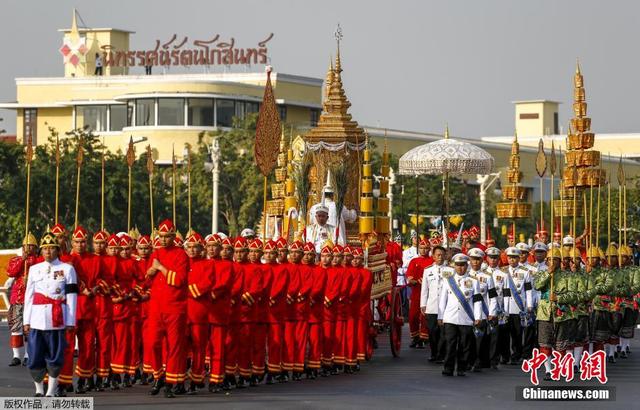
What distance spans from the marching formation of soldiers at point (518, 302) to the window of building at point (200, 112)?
213ft

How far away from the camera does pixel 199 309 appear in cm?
1994

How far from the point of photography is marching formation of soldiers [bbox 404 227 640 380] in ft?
75.6

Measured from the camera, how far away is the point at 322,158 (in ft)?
109

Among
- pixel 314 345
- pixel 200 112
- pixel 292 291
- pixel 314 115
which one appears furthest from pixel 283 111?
pixel 292 291

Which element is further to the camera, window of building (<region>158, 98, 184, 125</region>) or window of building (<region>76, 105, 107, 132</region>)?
window of building (<region>76, 105, 107, 132</region>)

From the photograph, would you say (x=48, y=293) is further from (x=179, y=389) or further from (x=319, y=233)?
(x=319, y=233)

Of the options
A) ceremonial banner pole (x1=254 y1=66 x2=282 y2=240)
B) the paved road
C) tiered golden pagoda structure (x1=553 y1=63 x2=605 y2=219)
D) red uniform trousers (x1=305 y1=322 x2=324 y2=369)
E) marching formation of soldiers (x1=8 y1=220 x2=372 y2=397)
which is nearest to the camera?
marching formation of soldiers (x1=8 y1=220 x2=372 y2=397)

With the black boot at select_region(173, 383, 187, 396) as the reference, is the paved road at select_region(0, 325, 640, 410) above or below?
below

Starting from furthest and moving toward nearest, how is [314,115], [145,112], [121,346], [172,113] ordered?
1. [314,115]
2. [145,112]
3. [172,113]
4. [121,346]

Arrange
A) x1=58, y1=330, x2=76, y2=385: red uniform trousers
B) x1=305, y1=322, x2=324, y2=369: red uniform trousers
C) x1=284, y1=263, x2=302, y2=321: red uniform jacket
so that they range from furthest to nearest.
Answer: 1. x1=305, y1=322, x2=324, y2=369: red uniform trousers
2. x1=284, y1=263, x2=302, y2=321: red uniform jacket
3. x1=58, y1=330, x2=76, y2=385: red uniform trousers

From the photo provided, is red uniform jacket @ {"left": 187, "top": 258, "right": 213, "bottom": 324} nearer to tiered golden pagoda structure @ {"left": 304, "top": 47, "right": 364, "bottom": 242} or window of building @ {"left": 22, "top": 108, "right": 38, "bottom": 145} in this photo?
tiered golden pagoda structure @ {"left": 304, "top": 47, "right": 364, "bottom": 242}

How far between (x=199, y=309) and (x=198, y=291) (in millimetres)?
227

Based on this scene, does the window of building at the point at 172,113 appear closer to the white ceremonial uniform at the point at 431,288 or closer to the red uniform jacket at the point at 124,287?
the white ceremonial uniform at the point at 431,288

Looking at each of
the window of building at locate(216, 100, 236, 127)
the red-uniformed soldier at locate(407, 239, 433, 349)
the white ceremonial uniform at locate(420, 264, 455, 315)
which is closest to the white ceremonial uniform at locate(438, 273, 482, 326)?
the white ceremonial uniform at locate(420, 264, 455, 315)
